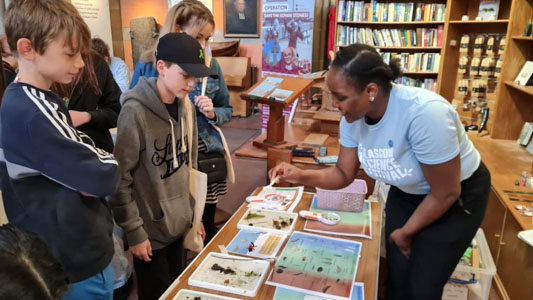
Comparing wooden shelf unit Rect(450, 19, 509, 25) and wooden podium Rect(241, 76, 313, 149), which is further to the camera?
wooden shelf unit Rect(450, 19, 509, 25)

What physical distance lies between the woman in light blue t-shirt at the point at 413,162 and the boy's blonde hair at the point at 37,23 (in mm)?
Result: 773

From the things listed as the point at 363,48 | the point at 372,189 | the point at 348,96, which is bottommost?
the point at 372,189

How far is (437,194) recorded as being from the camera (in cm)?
128

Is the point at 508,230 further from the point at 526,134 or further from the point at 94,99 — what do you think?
the point at 94,99

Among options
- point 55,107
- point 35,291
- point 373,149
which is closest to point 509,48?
point 373,149

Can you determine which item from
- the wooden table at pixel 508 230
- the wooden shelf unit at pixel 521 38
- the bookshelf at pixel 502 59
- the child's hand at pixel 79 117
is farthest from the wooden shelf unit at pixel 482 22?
the child's hand at pixel 79 117

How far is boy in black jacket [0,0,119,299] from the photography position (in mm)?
964

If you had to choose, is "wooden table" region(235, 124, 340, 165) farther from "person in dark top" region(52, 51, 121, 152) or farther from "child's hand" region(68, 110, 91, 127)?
"child's hand" region(68, 110, 91, 127)

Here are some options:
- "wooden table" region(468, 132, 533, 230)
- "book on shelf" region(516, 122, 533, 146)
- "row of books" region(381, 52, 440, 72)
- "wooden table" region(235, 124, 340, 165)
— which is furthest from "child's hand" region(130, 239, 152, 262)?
"row of books" region(381, 52, 440, 72)

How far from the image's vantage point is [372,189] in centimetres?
240

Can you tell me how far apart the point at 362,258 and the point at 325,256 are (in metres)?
0.13

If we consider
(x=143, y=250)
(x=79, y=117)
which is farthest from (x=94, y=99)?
(x=143, y=250)

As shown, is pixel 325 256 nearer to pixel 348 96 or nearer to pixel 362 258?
pixel 362 258

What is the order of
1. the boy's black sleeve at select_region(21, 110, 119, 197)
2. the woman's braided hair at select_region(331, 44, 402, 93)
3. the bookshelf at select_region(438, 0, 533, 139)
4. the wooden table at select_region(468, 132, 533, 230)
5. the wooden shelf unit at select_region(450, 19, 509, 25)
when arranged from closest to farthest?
the boy's black sleeve at select_region(21, 110, 119, 197) < the woman's braided hair at select_region(331, 44, 402, 93) < the wooden table at select_region(468, 132, 533, 230) < the bookshelf at select_region(438, 0, 533, 139) < the wooden shelf unit at select_region(450, 19, 509, 25)
